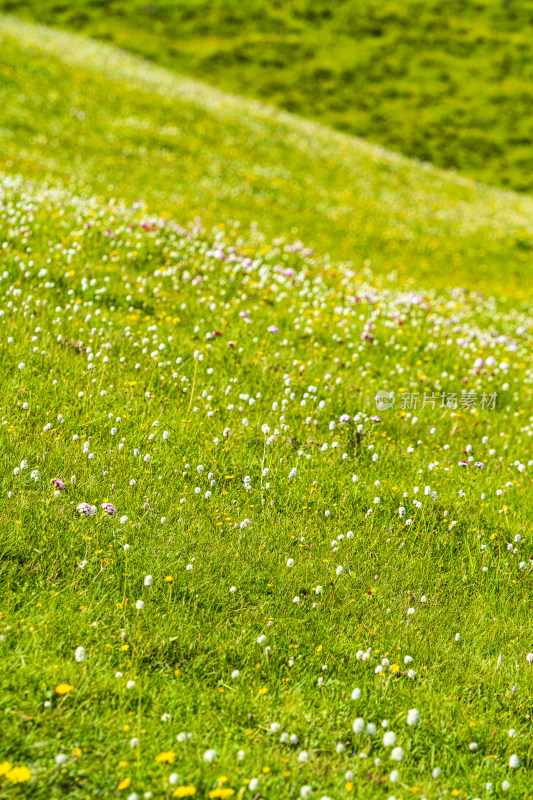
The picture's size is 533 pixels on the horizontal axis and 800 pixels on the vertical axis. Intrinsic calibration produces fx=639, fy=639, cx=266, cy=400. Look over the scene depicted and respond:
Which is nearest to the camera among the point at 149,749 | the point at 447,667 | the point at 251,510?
Answer: the point at 149,749

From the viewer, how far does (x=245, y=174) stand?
2080cm

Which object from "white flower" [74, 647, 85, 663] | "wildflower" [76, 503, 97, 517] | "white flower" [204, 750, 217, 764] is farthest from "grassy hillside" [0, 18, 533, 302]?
"white flower" [204, 750, 217, 764]

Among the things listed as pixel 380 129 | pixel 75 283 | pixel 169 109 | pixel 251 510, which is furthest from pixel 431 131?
pixel 251 510

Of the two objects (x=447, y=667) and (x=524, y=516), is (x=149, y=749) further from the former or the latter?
(x=524, y=516)

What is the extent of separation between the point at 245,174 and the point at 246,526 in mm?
17359

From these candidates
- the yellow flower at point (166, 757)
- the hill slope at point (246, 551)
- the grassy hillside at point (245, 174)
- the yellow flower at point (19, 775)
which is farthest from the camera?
the grassy hillside at point (245, 174)

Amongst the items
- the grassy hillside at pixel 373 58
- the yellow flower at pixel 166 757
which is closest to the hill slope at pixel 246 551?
the yellow flower at pixel 166 757

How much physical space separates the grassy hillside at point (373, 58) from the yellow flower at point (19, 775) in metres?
40.6

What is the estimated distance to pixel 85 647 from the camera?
170 inches

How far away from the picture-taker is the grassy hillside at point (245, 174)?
17188 mm

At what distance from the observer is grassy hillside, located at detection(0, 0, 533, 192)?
41.8 m

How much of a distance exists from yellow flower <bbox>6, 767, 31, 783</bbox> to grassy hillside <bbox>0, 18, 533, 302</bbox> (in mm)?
12549

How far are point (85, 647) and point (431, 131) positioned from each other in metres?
43.8

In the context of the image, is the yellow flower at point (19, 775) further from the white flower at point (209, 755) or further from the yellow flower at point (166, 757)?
the white flower at point (209, 755)
